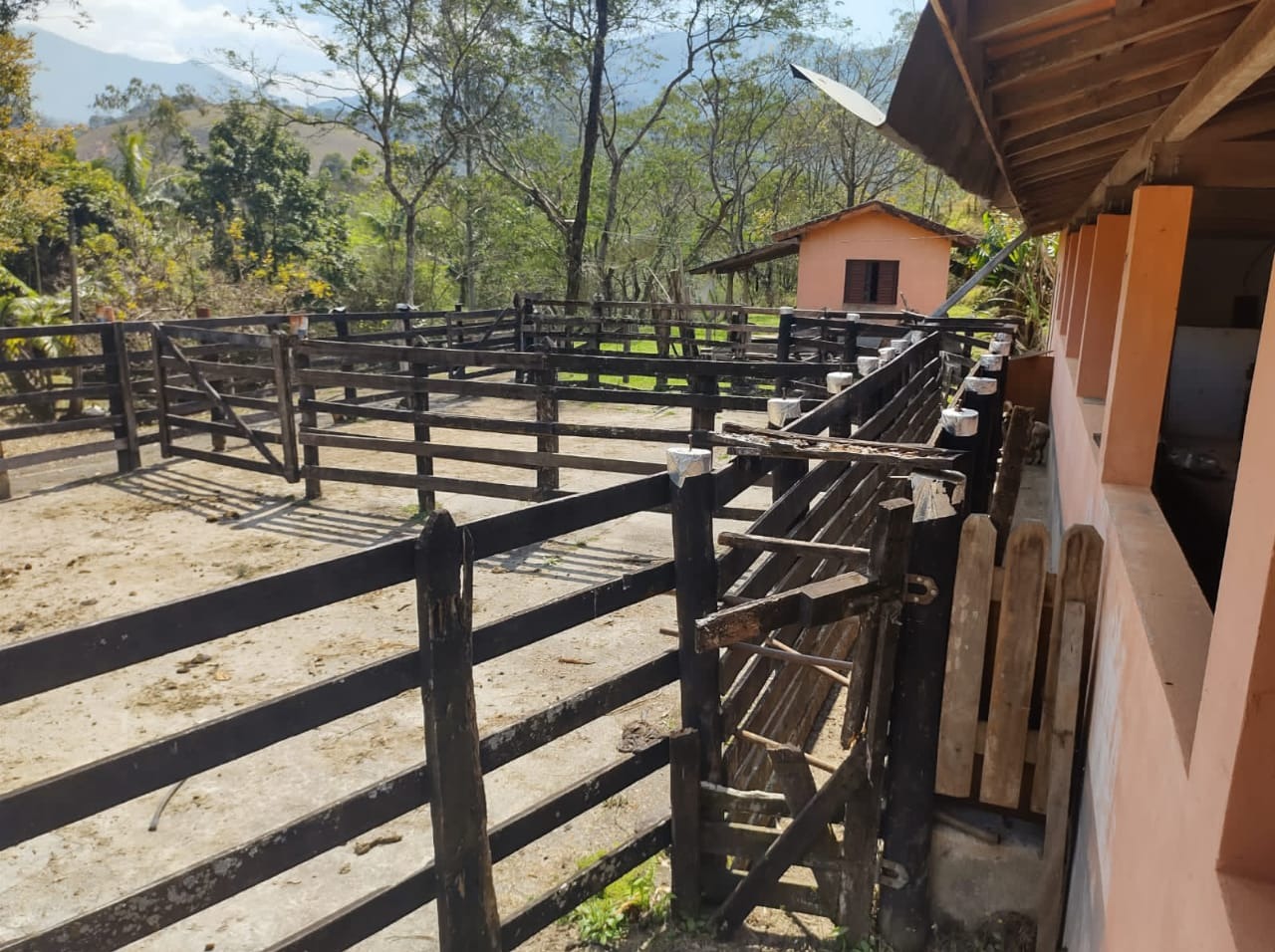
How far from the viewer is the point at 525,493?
7.85 meters

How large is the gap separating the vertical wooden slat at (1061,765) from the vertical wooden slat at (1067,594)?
0.08 ft

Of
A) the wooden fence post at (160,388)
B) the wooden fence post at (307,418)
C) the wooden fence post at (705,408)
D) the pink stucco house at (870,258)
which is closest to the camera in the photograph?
the wooden fence post at (705,408)

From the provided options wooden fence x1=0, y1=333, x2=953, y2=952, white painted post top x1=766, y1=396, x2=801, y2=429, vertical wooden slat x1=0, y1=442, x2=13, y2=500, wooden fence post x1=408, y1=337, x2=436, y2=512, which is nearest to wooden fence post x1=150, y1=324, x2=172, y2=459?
vertical wooden slat x1=0, y1=442, x2=13, y2=500

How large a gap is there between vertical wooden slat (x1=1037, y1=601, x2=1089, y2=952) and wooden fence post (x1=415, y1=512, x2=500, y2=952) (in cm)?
175

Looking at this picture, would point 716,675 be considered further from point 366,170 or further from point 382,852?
point 366,170

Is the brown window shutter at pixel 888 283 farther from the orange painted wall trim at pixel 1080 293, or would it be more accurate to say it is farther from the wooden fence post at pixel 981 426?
the wooden fence post at pixel 981 426

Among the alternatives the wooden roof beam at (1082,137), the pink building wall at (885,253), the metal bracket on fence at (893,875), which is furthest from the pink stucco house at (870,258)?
the metal bracket on fence at (893,875)

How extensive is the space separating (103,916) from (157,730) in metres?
2.96

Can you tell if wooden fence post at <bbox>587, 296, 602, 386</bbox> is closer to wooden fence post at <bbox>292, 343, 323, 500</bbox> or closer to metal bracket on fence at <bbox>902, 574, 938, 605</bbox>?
wooden fence post at <bbox>292, 343, 323, 500</bbox>

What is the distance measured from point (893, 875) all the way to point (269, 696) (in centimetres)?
351

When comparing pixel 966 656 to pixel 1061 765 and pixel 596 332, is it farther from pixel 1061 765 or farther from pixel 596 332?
pixel 596 332

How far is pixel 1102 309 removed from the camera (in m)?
5.80

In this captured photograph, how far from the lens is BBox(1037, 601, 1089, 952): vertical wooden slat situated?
9.00 ft

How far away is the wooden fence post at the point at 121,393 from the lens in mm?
9984
